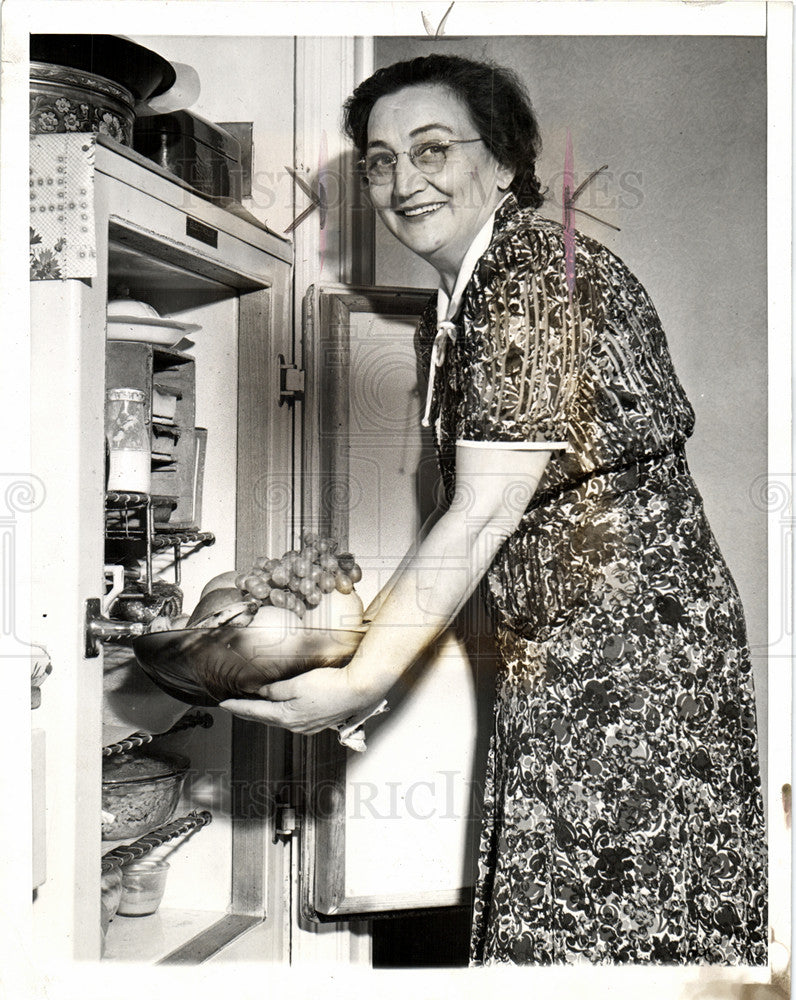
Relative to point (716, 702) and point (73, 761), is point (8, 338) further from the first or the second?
point (716, 702)

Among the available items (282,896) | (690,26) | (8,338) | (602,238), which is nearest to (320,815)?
(282,896)

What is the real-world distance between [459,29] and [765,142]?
1.39 feet

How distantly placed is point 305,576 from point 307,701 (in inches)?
7.3

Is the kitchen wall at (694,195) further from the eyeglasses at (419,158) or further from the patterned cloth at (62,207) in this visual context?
the patterned cloth at (62,207)

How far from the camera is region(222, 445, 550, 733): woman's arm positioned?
116 cm

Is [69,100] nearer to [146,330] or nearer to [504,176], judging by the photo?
[146,330]

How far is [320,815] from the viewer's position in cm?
141

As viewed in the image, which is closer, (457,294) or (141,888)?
(457,294)

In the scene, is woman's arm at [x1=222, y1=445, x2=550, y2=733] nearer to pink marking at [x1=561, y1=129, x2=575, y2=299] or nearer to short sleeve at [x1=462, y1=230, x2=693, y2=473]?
short sleeve at [x1=462, y1=230, x2=693, y2=473]

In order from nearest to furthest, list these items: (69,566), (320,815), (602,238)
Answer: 1. (69,566)
2. (602,238)
3. (320,815)

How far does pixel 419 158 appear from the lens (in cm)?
124

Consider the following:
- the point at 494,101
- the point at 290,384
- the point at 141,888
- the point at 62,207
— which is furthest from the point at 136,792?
the point at 494,101

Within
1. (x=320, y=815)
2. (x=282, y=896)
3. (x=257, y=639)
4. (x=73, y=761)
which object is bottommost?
(x=282, y=896)

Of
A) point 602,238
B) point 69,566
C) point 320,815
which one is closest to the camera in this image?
point 69,566
